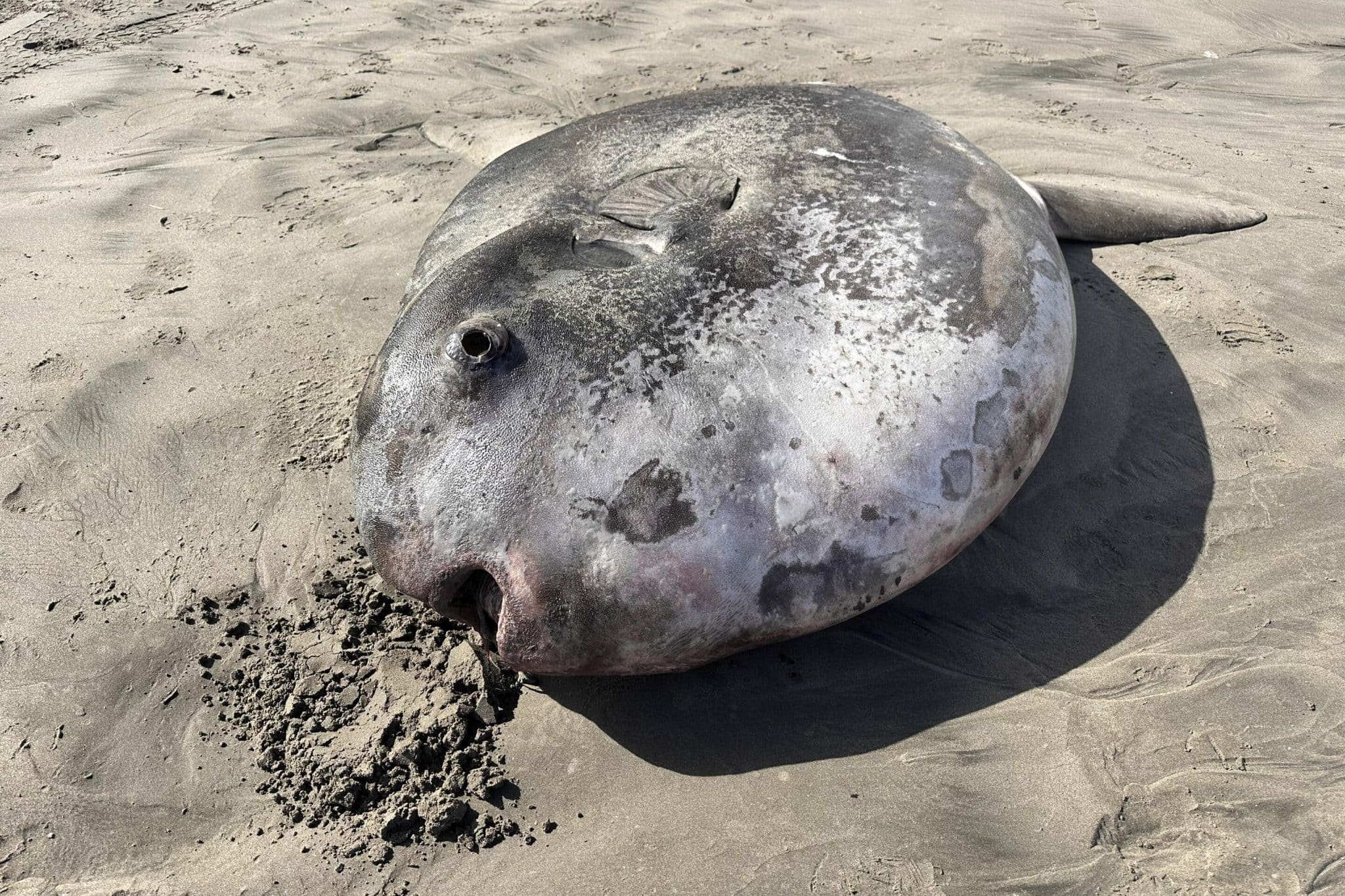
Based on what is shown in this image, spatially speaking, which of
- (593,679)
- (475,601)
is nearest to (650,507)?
(475,601)

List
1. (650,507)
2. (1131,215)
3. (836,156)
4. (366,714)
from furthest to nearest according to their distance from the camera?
(1131,215) < (836,156) < (366,714) < (650,507)

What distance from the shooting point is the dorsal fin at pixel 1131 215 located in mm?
3414

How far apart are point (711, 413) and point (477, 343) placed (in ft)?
1.69

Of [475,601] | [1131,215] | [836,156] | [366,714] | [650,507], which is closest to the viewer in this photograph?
[650,507]

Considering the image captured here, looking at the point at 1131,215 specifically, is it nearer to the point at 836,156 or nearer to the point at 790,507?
the point at 836,156

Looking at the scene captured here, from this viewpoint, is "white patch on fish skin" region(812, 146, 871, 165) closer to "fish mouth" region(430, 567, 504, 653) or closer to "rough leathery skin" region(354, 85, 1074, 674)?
"rough leathery skin" region(354, 85, 1074, 674)

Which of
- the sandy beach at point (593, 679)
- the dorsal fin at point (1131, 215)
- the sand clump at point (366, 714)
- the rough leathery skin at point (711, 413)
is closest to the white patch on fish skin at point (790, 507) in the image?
the rough leathery skin at point (711, 413)

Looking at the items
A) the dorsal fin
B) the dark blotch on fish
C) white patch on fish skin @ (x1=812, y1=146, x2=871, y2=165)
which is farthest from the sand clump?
the dorsal fin

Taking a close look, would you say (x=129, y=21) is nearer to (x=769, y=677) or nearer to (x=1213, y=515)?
(x=769, y=677)

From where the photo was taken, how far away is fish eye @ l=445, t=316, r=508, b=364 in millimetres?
1836

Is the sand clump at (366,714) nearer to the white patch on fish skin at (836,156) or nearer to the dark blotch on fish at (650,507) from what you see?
the dark blotch on fish at (650,507)

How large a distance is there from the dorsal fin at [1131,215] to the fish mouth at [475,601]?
2.62 meters

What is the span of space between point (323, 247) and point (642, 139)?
5.47 feet

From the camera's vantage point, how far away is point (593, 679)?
2.16 meters
